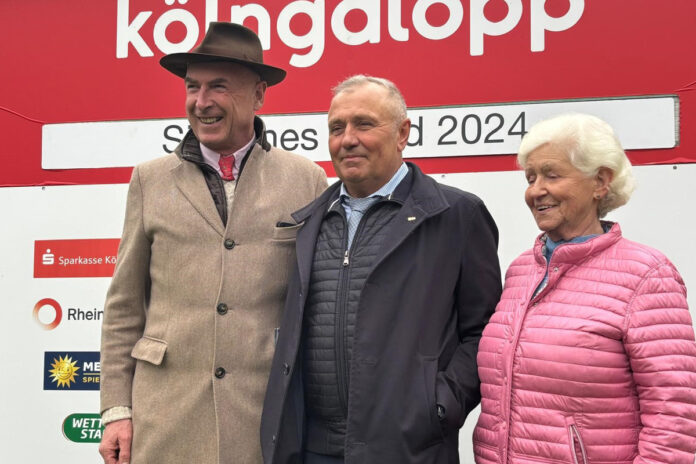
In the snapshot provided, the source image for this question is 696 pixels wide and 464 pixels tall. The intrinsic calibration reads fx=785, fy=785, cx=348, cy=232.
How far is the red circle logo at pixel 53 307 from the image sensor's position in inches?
109

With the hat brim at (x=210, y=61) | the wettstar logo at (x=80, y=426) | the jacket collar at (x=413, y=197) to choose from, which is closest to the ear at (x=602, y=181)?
the jacket collar at (x=413, y=197)

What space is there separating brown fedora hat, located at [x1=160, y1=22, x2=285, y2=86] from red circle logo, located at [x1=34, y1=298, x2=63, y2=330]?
1041mm

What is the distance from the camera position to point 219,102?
2143 mm

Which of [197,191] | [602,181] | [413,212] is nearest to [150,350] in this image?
[197,191]

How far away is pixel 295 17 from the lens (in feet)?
8.70

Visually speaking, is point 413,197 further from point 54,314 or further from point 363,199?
point 54,314

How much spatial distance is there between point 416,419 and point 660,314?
0.57m

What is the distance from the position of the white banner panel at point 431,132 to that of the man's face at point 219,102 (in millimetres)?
456

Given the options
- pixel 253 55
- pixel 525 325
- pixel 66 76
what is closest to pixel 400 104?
pixel 253 55

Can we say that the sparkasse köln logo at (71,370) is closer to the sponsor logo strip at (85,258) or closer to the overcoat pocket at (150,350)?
the sponsor logo strip at (85,258)

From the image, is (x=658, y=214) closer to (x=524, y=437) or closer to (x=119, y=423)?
(x=524, y=437)

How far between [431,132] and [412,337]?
0.92m

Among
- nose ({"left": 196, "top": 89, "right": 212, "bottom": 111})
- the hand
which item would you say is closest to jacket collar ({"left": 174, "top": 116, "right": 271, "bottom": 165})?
nose ({"left": 196, "top": 89, "right": 212, "bottom": 111})

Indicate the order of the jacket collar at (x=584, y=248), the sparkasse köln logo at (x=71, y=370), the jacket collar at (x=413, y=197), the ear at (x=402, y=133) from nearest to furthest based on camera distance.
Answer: the jacket collar at (x=584, y=248) → the jacket collar at (x=413, y=197) → the ear at (x=402, y=133) → the sparkasse köln logo at (x=71, y=370)
